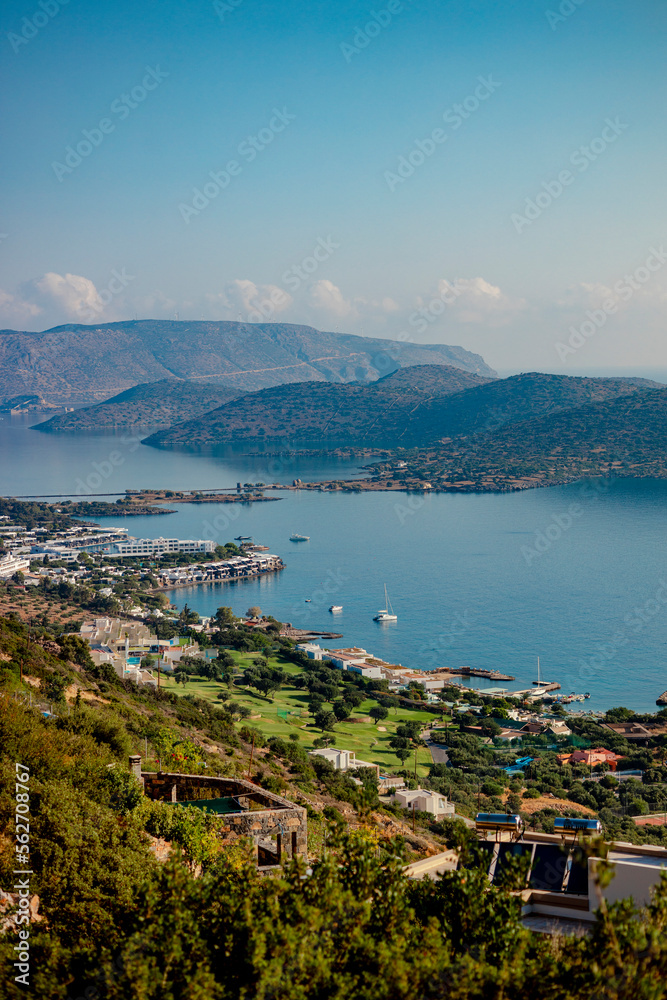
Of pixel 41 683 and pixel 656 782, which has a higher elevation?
pixel 41 683

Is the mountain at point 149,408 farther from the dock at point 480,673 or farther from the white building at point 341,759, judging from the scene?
the white building at point 341,759

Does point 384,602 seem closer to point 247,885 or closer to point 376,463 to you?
point 247,885

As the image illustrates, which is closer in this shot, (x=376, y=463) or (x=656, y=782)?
(x=656, y=782)

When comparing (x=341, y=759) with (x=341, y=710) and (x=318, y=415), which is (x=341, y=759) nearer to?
(x=341, y=710)

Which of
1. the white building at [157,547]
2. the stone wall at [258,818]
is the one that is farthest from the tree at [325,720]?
the white building at [157,547]

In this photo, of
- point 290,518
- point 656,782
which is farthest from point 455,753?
point 290,518

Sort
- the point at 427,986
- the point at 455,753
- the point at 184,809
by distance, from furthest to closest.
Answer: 1. the point at 455,753
2. the point at 184,809
3. the point at 427,986
